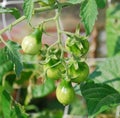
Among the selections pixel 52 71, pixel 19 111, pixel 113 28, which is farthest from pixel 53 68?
pixel 113 28

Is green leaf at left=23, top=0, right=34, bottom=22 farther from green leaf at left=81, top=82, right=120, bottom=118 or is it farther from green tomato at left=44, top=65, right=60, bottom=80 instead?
green leaf at left=81, top=82, right=120, bottom=118

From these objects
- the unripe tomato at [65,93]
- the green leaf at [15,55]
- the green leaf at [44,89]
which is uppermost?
the green leaf at [15,55]

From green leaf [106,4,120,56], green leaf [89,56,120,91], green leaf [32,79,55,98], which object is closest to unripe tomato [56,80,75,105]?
green leaf [89,56,120,91]

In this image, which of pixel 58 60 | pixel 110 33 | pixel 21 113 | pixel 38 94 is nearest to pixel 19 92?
pixel 38 94

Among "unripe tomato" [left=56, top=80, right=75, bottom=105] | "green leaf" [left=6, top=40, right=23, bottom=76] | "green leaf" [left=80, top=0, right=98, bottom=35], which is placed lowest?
"unripe tomato" [left=56, top=80, right=75, bottom=105]

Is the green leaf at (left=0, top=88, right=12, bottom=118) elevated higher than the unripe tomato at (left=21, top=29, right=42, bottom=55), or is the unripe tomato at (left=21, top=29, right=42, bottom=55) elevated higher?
the unripe tomato at (left=21, top=29, right=42, bottom=55)

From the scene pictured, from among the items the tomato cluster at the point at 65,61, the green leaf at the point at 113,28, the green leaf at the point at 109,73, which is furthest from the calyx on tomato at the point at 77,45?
the green leaf at the point at 113,28

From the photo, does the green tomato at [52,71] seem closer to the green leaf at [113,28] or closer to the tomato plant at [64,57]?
the tomato plant at [64,57]
